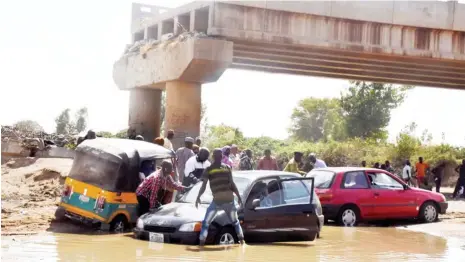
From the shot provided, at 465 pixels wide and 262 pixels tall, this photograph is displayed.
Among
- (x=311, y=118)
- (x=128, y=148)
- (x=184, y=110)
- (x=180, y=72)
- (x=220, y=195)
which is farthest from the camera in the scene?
(x=311, y=118)

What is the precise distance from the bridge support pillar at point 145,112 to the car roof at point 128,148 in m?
17.9

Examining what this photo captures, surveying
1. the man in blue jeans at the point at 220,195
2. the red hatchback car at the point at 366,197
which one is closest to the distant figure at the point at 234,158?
the red hatchback car at the point at 366,197

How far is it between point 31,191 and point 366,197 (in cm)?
830

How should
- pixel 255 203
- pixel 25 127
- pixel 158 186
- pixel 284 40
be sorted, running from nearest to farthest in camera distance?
1. pixel 255 203
2. pixel 158 186
3. pixel 284 40
4. pixel 25 127

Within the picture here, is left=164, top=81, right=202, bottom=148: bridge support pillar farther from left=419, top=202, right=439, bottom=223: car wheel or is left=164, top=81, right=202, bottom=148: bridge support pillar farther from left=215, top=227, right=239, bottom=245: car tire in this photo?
left=215, top=227, right=239, bottom=245: car tire

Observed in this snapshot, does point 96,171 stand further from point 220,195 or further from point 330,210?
point 330,210

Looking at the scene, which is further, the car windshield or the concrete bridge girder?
the concrete bridge girder

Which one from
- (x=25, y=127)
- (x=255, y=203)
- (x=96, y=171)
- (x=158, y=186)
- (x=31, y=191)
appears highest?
(x=25, y=127)

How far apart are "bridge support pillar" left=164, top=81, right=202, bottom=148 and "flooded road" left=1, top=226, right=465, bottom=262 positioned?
40.3 feet

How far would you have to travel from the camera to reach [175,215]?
10.7m

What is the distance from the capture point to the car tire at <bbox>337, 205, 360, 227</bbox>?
15659mm

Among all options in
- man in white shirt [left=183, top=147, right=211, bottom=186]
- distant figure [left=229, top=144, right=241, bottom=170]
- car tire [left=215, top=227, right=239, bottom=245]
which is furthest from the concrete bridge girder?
car tire [left=215, top=227, right=239, bottom=245]

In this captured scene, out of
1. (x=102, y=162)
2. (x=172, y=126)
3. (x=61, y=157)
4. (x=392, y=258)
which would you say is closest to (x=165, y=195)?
(x=102, y=162)

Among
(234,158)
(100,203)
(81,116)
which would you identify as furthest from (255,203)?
(81,116)
